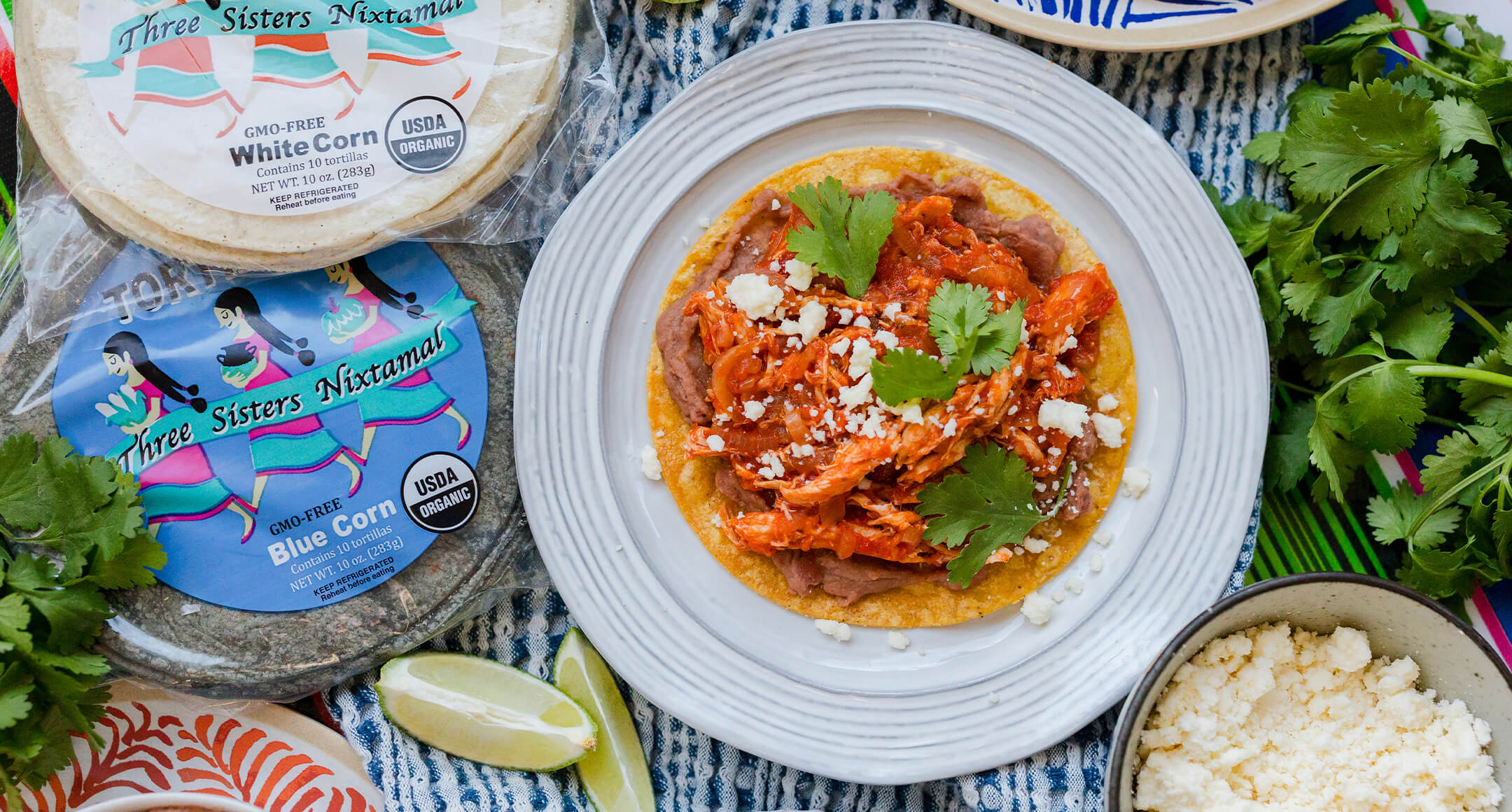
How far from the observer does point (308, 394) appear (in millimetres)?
2529

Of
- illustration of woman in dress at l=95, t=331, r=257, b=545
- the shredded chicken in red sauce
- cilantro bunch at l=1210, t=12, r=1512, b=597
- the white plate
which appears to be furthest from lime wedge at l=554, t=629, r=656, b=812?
cilantro bunch at l=1210, t=12, r=1512, b=597

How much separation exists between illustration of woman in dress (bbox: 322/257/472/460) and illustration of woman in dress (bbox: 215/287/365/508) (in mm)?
122

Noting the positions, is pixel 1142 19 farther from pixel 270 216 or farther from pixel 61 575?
pixel 61 575

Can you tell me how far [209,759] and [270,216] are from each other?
165cm

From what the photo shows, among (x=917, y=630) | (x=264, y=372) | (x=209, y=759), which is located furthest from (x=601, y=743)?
(x=264, y=372)

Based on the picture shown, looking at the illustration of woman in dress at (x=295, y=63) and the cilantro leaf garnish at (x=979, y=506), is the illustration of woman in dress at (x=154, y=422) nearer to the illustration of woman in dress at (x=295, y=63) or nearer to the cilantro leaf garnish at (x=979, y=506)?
the illustration of woman in dress at (x=295, y=63)

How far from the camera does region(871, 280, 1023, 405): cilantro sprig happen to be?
7.22 feet

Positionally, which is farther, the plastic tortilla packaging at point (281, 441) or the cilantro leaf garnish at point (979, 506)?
the plastic tortilla packaging at point (281, 441)

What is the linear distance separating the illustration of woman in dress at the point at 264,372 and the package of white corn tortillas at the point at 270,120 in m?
0.14

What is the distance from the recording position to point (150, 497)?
8.15 feet

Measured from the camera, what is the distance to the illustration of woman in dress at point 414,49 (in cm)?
245

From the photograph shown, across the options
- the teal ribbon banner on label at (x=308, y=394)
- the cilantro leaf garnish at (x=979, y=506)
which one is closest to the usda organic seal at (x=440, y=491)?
the teal ribbon banner on label at (x=308, y=394)

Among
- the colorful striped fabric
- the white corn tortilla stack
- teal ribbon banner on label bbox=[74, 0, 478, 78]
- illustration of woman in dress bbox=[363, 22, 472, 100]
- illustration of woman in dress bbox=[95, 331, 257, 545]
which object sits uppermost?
teal ribbon banner on label bbox=[74, 0, 478, 78]

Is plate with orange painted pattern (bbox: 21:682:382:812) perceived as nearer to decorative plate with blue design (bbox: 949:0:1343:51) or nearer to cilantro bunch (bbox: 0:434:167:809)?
cilantro bunch (bbox: 0:434:167:809)
